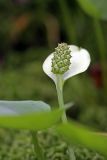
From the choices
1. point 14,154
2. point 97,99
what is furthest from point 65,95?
point 14,154

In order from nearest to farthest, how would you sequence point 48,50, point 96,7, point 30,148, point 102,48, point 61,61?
point 61,61
point 30,148
point 96,7
point 102,48
point 48,50

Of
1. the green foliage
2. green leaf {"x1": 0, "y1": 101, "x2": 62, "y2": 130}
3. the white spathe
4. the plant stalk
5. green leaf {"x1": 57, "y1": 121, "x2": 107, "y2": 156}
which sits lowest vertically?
the green foliage

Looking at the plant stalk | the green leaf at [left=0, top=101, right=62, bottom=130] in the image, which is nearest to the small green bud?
the green leaf at [left=0, top=101, right=62, bottom=130]

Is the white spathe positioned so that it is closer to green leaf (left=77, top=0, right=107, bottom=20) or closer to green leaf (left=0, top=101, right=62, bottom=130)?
green leaf (left=0, top=101, right=62, bottom=130)

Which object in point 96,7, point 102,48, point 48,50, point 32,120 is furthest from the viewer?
point 48,50

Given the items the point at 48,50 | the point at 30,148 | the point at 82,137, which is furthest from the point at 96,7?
the point at 48,50

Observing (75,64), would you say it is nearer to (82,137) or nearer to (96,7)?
(82,137)

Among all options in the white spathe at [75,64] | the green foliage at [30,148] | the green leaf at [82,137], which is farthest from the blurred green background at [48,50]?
the green leaf at [82,137]
